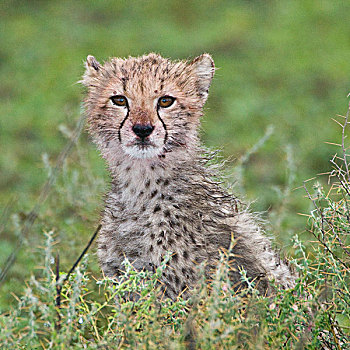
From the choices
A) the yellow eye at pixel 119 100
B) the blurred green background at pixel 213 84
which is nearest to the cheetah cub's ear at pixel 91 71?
the yellow eye at pixel 119 100

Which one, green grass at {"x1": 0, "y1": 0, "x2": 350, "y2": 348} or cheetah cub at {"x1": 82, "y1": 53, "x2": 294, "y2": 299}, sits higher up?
cheetah cub at {"x1": 82, "y1": 53, "x2": 294, "y2": 299}

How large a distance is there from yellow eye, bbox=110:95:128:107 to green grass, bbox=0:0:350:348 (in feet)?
5.10

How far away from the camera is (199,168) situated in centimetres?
399

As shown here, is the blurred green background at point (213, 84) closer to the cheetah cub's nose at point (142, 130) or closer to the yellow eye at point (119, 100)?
the yellow eye at point (119, 100)

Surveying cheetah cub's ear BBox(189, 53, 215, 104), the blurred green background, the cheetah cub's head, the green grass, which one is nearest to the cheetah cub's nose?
the cheetah cub's head

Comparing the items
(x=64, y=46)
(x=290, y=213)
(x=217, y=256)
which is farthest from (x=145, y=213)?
(x=64, y=46)

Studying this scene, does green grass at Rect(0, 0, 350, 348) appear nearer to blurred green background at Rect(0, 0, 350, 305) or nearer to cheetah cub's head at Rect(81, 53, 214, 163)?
blurred green background at Rect(0, 0, 350, 305)

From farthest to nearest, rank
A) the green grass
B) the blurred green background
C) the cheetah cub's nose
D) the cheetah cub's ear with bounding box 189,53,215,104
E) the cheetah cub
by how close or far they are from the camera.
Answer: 1. the blurred green background
2. the green grass
3. the cheetah cub's ear with bounding box 189,53,215,104
4. the cheetah cub
5. the cheetah cub's nose

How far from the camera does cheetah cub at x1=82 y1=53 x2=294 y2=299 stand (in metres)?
3.64

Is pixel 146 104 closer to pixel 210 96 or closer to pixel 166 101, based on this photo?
pixel 166 101

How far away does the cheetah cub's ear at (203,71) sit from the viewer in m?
4.05

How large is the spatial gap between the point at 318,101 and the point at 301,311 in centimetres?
584

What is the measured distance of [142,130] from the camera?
11.6 feet

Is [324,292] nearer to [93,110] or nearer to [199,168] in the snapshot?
[199,168]
